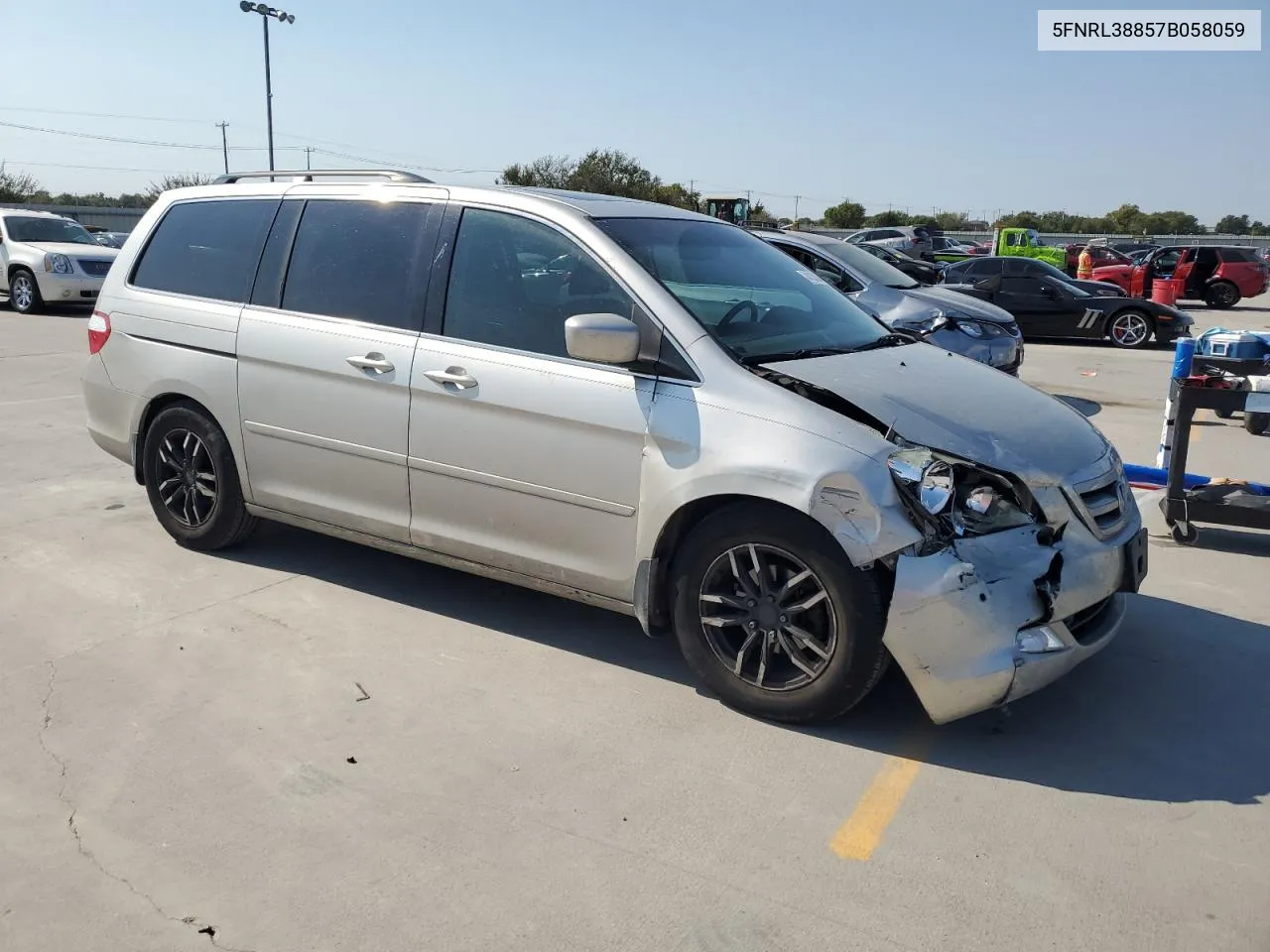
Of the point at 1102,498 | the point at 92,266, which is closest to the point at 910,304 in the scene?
the point at 1102,498

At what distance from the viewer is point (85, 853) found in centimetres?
313

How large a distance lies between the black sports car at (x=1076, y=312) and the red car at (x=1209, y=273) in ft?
29.2

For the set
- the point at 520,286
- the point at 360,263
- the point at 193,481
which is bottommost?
the point at 193,481

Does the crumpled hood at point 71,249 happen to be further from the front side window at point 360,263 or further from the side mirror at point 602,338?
the side mirror at point 602,338

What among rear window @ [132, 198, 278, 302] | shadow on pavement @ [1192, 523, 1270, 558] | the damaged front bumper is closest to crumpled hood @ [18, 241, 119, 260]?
rear window @ [132, 198, 278, 302]

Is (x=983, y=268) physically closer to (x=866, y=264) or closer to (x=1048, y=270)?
(x=1048, y=270)

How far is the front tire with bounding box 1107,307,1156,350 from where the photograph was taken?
17.1 meters

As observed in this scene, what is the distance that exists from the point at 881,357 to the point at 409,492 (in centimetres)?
208

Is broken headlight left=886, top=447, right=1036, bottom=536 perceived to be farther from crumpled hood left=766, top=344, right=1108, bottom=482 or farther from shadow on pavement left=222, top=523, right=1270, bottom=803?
shadow on pavement left=222, top=523, right=1270, bottom=803

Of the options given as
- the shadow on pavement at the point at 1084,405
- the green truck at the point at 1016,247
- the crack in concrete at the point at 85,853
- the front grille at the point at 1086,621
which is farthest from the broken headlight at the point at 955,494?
the green truck at the point at 1016,247

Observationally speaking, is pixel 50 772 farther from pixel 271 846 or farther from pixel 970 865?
pixel 970 865

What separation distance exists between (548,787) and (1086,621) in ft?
6.52

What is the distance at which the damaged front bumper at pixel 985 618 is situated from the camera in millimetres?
3527

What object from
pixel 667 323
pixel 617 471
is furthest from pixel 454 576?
pixel 667 323
